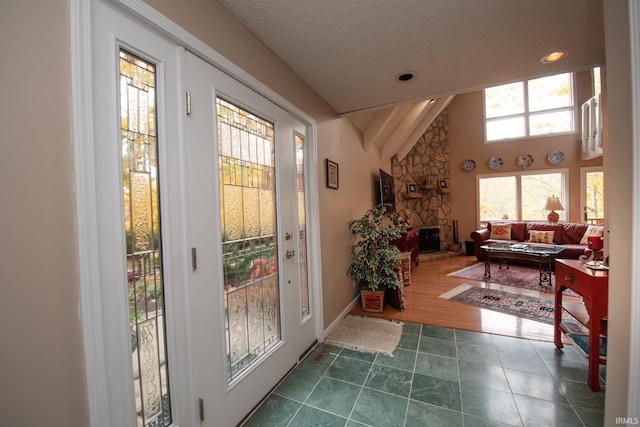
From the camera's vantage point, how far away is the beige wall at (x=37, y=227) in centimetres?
67

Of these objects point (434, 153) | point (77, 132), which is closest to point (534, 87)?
point (434, 153)

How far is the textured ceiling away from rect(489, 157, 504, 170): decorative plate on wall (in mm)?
5071

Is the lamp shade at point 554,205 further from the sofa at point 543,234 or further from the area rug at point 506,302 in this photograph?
the area rug at point 506,302

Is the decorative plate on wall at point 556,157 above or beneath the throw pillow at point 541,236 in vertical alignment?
above

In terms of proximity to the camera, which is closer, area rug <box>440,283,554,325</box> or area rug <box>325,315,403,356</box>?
area rug <box>325,315,403,356</box>

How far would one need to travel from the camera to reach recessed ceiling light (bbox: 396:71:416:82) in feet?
6.83

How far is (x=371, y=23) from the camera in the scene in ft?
4.96

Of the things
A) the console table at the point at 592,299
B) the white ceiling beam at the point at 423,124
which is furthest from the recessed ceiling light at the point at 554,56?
the white ceiling beam at the point at 423,124

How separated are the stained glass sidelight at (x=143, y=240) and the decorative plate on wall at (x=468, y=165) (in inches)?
294

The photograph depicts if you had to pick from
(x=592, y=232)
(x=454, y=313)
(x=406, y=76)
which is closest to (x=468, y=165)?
(x=592, y=232)

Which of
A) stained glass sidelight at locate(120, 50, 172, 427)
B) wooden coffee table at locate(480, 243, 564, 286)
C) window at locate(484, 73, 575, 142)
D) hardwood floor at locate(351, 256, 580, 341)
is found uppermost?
window at locate(484, 73, 575, 142)

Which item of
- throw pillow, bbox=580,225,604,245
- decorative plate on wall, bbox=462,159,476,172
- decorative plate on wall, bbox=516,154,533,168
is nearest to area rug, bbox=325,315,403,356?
throw pillow, bbox=580,225,604,245

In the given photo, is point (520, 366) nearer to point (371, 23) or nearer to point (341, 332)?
point (341, 332)

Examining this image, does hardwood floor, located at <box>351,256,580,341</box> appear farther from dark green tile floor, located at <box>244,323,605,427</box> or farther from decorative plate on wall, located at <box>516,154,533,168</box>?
decorative plate on wall, located at <box>516,154,533,168</box>
